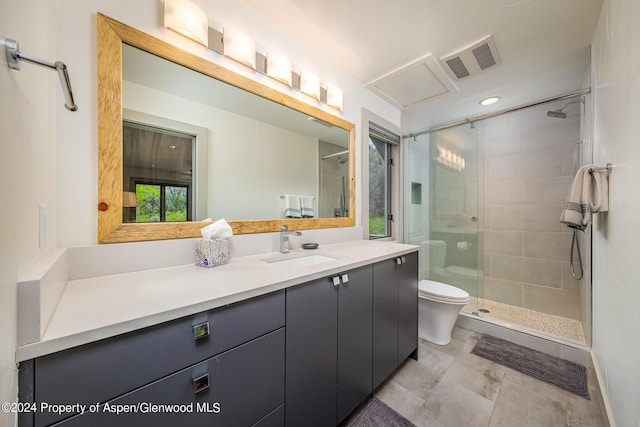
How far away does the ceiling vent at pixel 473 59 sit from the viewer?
164 cm

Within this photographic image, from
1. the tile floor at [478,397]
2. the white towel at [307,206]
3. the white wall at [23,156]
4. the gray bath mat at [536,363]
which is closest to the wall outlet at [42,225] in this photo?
the white wall at [23,156]

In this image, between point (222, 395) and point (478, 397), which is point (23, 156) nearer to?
point (222, 395)

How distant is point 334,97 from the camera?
191 cm

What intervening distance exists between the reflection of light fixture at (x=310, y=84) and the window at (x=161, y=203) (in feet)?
3.62

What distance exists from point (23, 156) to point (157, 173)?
534mm

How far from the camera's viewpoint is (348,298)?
1199 mm

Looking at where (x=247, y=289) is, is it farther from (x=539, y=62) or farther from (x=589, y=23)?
(x=539, y=62)

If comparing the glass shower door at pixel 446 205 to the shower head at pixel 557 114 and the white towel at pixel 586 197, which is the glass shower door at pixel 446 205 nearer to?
the shower head at pixel 557 114

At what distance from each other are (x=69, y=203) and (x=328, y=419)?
1440 millimetres

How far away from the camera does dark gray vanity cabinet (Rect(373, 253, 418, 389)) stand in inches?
55.1

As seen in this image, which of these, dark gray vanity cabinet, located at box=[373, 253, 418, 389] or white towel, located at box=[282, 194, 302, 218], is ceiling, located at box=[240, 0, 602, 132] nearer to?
white towel, located at box=[282, 194, 302, 218]

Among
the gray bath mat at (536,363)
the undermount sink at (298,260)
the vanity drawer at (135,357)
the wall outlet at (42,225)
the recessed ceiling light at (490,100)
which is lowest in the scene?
the gray bath mat at (536,363)

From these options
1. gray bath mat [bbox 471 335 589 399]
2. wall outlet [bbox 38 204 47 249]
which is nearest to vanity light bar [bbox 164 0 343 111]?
wall outlet [bbox 38 204 47 249]

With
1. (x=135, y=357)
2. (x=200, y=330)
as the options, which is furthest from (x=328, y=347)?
(x=135, y=357)
